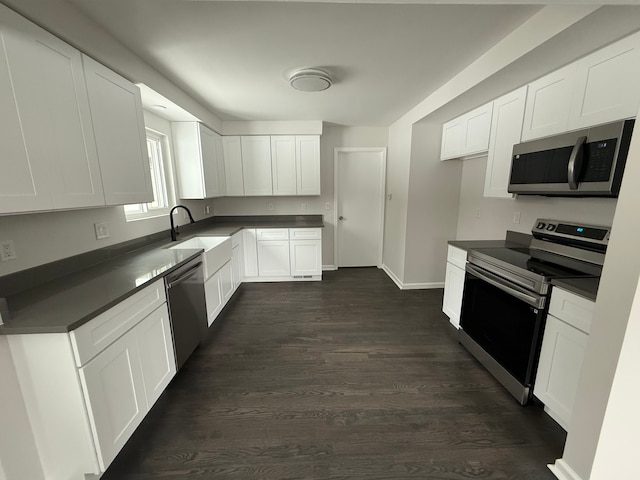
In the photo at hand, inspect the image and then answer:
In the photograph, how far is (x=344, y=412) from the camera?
1.63 meters

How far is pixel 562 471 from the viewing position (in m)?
1.24

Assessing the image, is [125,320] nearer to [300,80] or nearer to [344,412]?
[344,412]

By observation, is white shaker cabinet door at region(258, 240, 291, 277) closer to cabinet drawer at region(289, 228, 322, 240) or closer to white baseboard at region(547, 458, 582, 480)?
cabinet drawer at region(289, 228, 322, 240)

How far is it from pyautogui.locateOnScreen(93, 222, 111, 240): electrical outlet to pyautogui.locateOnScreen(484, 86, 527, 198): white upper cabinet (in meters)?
3.32

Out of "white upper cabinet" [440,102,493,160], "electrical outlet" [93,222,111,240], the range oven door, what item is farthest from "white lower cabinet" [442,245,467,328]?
"electrical outlet" [93,222,111,240]

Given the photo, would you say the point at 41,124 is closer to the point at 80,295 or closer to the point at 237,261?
the point at 80,295

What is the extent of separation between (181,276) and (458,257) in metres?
2.47

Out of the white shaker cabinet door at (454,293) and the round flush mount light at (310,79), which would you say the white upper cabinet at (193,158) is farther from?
the white shaker cabinet door at (454,293)

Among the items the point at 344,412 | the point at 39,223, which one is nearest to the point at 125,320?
the point at 39,223

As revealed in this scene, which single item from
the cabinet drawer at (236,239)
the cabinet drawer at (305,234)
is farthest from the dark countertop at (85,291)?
the cabinet drawer at (305,234)

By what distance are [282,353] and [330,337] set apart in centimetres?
50

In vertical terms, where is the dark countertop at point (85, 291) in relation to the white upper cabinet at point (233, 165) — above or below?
below

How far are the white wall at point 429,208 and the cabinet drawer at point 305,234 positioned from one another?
4.26 ft

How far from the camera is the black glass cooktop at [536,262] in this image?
157cm
